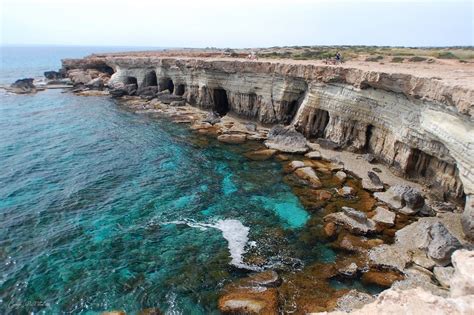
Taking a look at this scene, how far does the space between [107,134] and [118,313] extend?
99.1 ft

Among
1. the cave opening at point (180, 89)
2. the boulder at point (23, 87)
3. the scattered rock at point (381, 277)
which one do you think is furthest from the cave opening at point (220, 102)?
the boulder at point (23, 87)

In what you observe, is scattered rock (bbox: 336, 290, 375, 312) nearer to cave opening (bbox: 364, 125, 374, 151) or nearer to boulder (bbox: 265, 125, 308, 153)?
boulder (bbox: 265, 125, 308, 153)

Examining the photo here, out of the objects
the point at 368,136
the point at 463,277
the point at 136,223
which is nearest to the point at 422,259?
the point at 463,277

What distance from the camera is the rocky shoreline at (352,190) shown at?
1662cm

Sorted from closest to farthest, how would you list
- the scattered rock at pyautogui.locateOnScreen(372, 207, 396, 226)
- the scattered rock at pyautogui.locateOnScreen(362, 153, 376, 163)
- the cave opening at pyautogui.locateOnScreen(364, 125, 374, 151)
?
the scattered rock at pyautogui.locateOnScreen(372, 207, 396, 226) < the scattered rock at pyautogui.locateOnScreen(362, 153, 376, 163) < the cave opening at pyautogui.locateOnScreen(364, 125, 374, 151)

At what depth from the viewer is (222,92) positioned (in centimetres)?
5216

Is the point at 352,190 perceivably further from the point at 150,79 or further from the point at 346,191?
the point at 150,79

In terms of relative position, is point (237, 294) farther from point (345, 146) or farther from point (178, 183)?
point (345, 146)

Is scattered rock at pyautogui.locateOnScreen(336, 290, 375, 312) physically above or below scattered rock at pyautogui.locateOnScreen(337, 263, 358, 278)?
above

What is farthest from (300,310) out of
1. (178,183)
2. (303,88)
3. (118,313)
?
(303,88)

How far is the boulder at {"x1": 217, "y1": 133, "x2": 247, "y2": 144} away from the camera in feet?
130

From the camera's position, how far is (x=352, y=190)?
27.6 m

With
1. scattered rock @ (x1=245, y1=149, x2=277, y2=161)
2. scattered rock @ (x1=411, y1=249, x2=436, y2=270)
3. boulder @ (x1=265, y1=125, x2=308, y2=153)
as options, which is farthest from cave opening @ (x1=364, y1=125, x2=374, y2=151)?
scattered rock @ (x1=411, y1=249, x2=436, y2=270)

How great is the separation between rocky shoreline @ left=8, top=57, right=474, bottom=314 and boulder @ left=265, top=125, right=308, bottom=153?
0.12m
